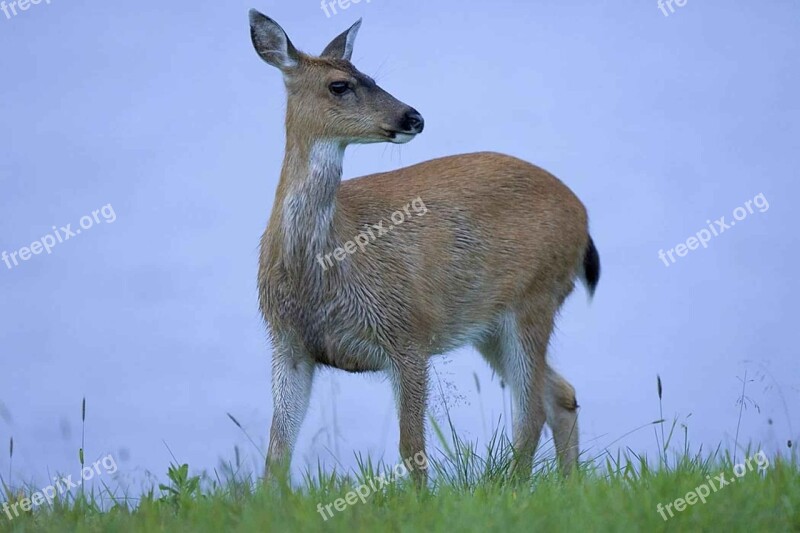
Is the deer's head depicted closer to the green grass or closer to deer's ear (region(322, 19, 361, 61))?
deer's ear (region(322, 19, 361, 61))

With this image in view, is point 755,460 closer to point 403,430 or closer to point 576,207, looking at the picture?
point 403,430

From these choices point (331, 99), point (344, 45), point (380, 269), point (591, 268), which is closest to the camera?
point (331, 99)

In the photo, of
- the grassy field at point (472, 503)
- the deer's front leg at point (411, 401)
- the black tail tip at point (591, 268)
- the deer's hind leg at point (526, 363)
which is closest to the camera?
the grassy field at point (472, 503)

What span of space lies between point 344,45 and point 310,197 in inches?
54.9

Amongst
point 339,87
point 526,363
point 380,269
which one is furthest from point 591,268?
point 339,87

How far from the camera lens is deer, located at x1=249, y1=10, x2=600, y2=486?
6.95m

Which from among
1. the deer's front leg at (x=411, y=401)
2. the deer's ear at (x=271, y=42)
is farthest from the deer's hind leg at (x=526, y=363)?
the deer's ear at (x=271, y=42)

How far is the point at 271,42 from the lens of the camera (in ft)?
23.6

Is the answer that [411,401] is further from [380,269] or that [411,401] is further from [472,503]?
[472,503]

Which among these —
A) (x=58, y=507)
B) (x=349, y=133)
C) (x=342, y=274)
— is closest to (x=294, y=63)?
(x=349, y=133)

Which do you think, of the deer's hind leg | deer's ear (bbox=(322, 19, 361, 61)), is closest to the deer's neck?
deer's ear (bbox=(322, 19, 361, 61))

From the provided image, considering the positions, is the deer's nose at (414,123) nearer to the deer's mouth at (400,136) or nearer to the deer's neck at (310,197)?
the deer's mouth at (400,136)

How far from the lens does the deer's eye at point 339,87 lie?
23.0 ft

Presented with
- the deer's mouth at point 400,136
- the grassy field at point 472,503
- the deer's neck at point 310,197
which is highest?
the deer's mouth at point 400,136
